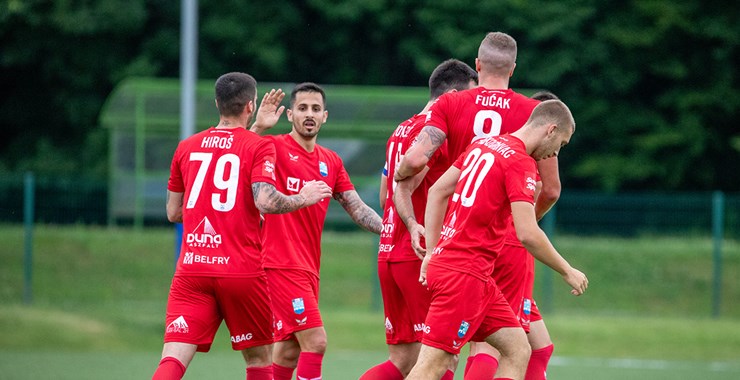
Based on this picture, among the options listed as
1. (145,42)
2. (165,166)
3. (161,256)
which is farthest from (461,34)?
(161,256)

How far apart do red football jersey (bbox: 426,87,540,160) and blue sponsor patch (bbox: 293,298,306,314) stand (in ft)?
5.68

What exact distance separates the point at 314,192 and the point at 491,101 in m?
1.35

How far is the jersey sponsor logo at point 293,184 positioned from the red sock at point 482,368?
188 centimetres

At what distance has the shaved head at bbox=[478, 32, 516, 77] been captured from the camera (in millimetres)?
7727

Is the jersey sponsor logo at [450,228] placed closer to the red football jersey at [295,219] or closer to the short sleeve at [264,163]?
the short sleeve at [264,163]

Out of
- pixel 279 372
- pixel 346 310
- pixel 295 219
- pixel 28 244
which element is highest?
pixel 295 219

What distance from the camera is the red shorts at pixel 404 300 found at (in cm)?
804

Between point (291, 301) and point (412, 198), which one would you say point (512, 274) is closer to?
point (412, 198)

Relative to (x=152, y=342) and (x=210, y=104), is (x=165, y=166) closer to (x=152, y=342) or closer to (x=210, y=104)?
(x=210, y=104)

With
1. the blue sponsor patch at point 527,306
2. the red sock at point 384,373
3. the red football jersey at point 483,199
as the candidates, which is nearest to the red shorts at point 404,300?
the red sock at point 384,373

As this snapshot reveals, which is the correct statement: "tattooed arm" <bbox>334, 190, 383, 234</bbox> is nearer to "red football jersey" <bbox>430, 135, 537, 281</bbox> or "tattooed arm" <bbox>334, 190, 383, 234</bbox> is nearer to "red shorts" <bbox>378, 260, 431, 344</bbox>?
"red shorts" <bbox>378, 260, 431, 344</bbox>

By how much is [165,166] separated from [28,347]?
27.0ft

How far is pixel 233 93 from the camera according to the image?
7.79m

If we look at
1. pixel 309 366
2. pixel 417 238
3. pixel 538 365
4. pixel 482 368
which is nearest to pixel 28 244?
pixel 309 366
